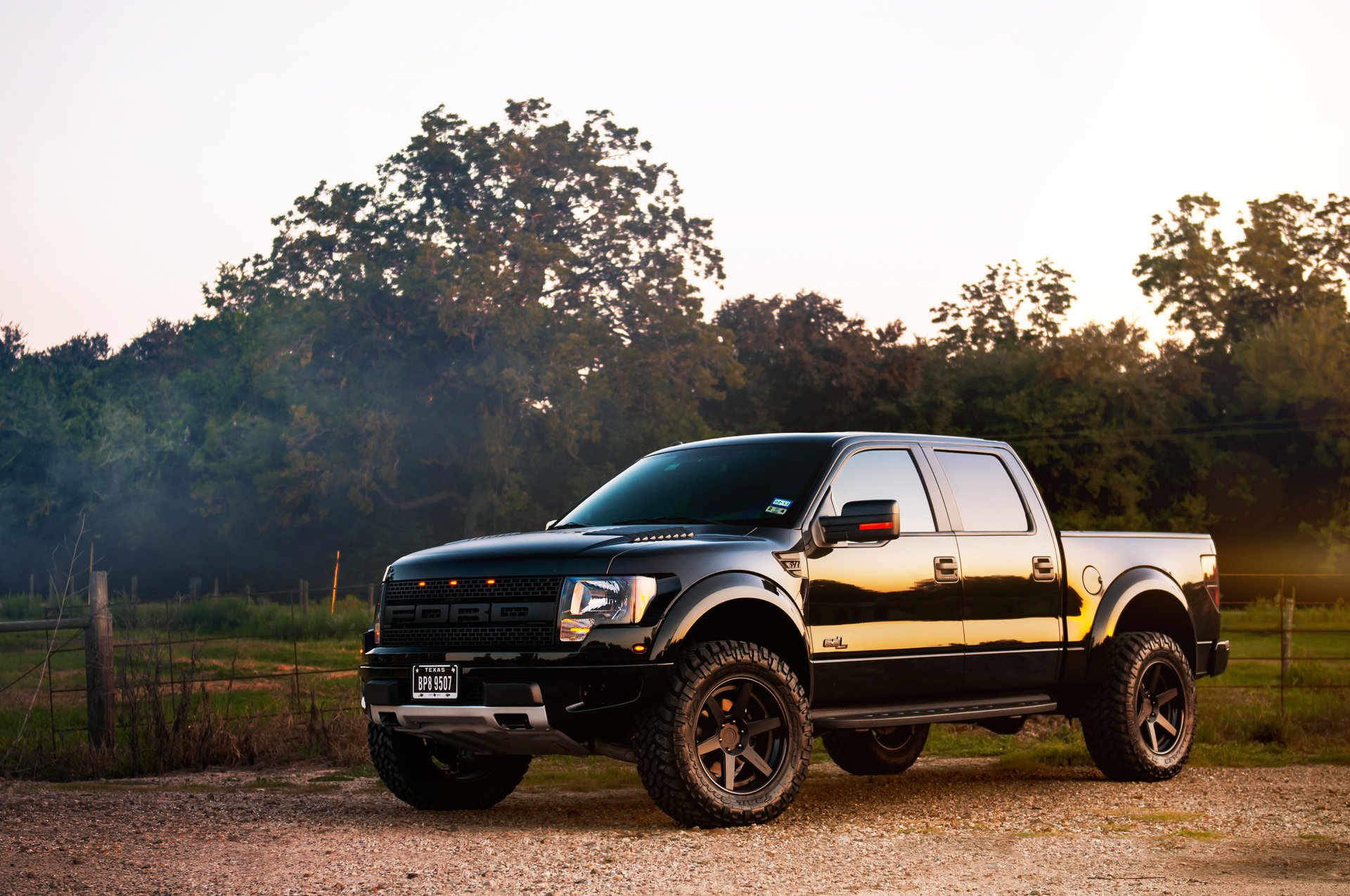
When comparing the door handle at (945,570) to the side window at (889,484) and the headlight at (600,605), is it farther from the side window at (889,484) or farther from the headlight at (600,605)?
the headlight at (600,605)

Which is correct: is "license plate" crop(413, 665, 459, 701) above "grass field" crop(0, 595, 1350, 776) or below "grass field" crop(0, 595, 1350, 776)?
above

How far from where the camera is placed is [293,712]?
1309 centimetres

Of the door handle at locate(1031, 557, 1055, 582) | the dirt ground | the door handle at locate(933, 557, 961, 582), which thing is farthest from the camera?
the door handle at locate(1031, 557, 1055, 582)

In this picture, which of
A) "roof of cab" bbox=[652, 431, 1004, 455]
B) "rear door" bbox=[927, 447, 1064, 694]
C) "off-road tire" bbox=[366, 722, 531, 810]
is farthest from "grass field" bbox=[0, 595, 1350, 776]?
"roof of cab" bbox=[652, 431, 1004, 455]

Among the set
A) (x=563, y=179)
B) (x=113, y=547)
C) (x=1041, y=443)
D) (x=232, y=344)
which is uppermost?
(x=563, y=179)

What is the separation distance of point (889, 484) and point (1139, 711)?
262 cm

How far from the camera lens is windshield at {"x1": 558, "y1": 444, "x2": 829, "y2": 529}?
8.79m

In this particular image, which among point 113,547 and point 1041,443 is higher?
point 1041,443

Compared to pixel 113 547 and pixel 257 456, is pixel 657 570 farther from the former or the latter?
pixel 113 547

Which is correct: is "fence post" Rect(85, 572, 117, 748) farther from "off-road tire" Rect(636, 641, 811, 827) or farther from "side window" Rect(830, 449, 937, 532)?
"side window" Rect(830, 449, 937, 532)

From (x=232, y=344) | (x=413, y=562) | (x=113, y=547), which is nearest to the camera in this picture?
(x=413, y=562)

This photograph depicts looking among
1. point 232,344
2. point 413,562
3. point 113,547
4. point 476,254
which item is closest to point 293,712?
point 413,562

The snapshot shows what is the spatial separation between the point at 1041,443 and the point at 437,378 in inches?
832

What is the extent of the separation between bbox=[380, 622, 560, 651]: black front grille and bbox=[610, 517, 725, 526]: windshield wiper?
128cm
